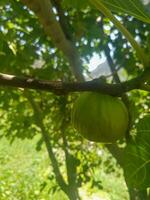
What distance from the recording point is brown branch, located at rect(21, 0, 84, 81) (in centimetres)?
155

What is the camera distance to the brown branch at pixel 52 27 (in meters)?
1.55

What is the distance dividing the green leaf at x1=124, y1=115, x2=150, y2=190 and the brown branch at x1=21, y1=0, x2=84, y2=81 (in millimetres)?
715

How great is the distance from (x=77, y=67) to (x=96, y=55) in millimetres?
763

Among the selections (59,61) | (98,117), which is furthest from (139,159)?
(59,61)

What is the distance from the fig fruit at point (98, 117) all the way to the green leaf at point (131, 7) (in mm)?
173

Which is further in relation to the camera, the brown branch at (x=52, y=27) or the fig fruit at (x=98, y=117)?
the brown branch at (x=52, y=27)

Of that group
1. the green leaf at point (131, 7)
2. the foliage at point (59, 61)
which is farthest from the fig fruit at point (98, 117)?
the foliage at point (59, 61)

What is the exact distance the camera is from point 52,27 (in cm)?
167

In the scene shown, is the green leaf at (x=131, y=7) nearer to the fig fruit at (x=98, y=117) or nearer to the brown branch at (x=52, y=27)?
the fig fruit at (x=98, y=117)

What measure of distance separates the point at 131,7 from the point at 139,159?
33 cm

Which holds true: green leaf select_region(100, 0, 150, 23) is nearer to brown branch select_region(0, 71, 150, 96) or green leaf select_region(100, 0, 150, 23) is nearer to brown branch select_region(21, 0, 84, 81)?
brown branch select_region(0, 71, 150, 96)

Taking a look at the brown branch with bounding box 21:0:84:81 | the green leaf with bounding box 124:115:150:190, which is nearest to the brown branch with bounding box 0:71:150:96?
the green leaf with bounding box 124:115:150:190

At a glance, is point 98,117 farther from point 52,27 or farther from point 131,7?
point 52,27

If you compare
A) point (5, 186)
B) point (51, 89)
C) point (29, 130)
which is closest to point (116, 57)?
point (29, 130)
